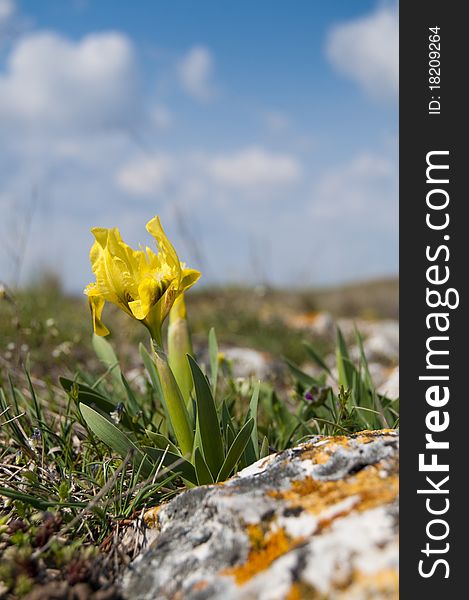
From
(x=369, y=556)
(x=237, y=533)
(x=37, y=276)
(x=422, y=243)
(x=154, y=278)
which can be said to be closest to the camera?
(x=369, y=556)

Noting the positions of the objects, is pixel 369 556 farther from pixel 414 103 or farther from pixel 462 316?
pixel 414 103

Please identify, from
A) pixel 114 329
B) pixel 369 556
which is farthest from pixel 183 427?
pixel 114 329

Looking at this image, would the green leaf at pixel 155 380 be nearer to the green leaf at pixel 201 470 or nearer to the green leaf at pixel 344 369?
the green leaf at pixel 201 470

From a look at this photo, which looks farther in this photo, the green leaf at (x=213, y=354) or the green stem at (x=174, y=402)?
the green leaf at (x=213, y=354)

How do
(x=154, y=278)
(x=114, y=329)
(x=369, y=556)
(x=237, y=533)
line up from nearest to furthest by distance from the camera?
(x=369, y=556) → (x=237, y=533) → (x=154, y=278) → (x=114, y=329)

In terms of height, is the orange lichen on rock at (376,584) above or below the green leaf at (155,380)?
below

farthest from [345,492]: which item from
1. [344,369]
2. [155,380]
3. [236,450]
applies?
[344,369]

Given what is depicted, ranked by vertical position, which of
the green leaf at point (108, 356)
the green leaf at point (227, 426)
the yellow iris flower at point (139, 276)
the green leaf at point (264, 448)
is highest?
the yellow iris flower at point (139, 276)

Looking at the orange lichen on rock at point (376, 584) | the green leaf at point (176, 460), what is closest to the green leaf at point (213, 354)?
the green leaf at point (176, 460)

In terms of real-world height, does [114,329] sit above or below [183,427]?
above

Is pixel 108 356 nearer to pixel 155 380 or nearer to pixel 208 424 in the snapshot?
pixel 155 380
